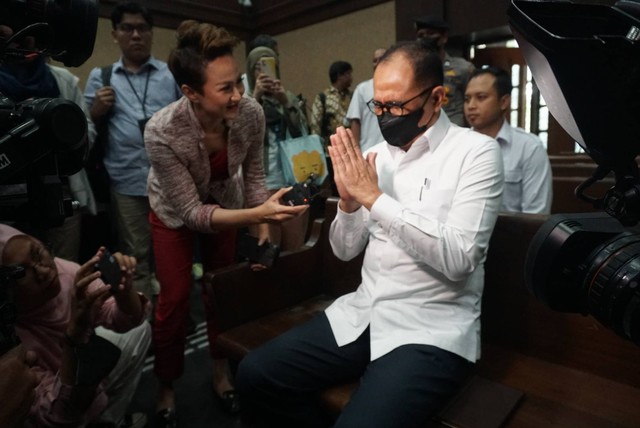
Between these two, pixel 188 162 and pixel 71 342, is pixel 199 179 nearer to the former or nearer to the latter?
pixel 188 162

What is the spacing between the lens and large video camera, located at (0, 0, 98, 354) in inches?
32.8

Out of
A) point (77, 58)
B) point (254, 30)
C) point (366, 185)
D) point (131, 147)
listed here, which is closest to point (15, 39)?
point (77, 58)

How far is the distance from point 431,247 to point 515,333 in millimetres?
499

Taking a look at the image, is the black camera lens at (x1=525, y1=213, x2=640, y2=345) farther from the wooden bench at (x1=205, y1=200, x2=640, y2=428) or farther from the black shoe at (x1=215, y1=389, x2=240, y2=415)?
the black shoe at (x1=215, y1=389, x2=240, y2=415)

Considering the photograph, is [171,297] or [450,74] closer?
[171,297]

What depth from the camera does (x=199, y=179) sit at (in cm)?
186

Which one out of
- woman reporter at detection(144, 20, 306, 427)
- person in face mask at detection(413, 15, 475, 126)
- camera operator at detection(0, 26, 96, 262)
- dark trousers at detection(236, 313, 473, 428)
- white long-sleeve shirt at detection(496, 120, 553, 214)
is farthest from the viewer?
person in face mask at detection(413, 15, 475, 126)

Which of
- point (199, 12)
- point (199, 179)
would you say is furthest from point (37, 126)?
point (199, 12)

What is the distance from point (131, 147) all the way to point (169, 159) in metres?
1.05

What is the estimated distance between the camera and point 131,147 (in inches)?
105

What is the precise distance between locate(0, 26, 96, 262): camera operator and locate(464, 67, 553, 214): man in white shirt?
178 cm

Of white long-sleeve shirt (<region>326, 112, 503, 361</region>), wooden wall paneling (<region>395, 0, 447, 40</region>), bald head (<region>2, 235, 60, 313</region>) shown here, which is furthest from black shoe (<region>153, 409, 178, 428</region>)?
wooden wall paneling (<region>395, 0, 447, 40</region>)

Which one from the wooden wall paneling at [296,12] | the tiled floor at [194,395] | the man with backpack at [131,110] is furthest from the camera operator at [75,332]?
the wooden wall paneling at [296,12]

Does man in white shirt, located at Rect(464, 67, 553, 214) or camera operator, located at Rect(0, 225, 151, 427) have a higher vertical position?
man in white shirt, located at Rect(464, 67, 553, 214)
